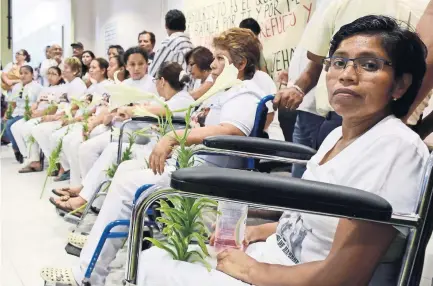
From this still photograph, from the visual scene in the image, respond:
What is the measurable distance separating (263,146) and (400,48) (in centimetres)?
50

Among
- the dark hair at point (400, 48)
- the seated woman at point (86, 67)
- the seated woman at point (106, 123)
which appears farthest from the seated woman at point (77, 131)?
the dark hair at point (400, 48)

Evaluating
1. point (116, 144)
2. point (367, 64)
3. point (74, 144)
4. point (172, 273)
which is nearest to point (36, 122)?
point (74, 144)

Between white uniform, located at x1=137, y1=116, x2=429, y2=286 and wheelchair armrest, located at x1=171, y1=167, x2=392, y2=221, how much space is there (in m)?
0.10

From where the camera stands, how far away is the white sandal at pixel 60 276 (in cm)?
186

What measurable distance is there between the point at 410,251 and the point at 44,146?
4353mm

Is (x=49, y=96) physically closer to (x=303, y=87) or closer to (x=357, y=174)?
(x=303, y=87)

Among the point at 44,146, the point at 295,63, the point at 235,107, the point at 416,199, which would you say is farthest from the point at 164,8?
the point at 416,199

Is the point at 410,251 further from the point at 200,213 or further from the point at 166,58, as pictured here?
the point at 166,58

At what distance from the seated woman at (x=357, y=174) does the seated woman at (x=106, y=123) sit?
2.35 meters

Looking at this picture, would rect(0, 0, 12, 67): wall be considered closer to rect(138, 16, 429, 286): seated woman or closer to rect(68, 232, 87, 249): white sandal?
rect(68, 232, 87, 249): white sandal

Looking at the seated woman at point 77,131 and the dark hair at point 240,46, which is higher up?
the dark hair at point 240,46

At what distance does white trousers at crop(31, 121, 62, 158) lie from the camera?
15.0 ft

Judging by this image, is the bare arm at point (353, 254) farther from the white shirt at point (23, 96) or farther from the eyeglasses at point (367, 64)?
the white shirt at point (23, 96)

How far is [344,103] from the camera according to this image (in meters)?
1.00
